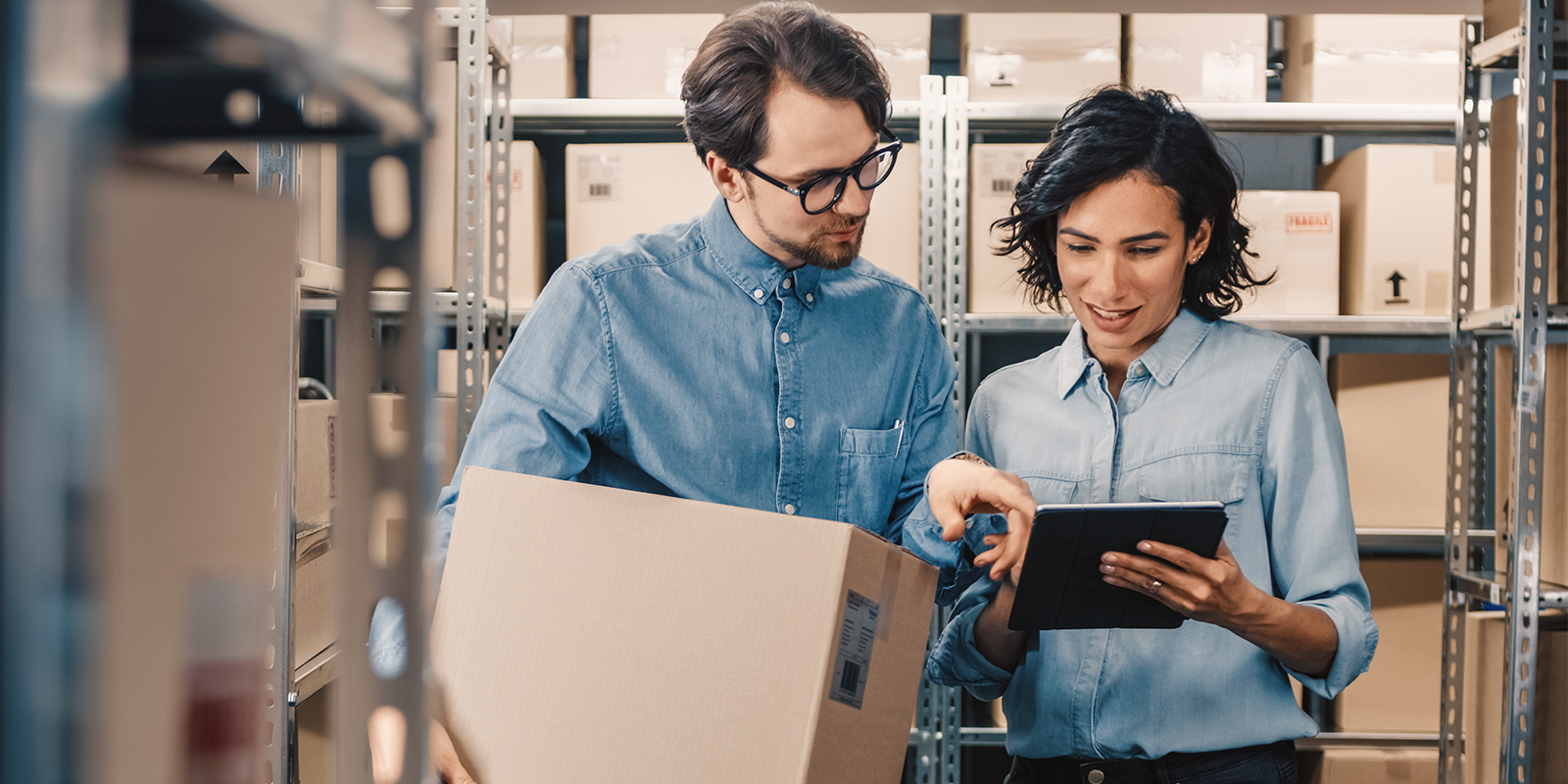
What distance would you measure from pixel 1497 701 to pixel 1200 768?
979 millimetres

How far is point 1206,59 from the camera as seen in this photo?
2.08m

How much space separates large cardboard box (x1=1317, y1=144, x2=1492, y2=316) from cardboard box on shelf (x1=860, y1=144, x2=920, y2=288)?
90 centimetres

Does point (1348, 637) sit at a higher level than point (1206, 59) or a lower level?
lower

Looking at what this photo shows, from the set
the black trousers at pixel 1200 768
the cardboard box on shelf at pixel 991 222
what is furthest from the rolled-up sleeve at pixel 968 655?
the cardboard box on shelf at pixel 991 222

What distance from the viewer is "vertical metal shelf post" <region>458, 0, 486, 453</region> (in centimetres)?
188

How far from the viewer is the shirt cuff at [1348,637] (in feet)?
3.70

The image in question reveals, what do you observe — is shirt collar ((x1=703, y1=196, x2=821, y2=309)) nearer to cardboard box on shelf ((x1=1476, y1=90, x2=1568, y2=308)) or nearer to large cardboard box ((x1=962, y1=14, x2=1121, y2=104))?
large cardboard box ((x1=962, y1=14, x2=1121, y2=104))

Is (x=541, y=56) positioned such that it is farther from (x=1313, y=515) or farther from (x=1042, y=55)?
(x=1313, y=515)

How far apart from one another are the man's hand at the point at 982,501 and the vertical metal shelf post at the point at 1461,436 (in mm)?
1176

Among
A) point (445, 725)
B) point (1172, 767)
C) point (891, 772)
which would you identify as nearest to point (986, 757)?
point (1172, 767)

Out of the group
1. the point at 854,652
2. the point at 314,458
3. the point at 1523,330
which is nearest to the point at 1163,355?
the point at 854,652

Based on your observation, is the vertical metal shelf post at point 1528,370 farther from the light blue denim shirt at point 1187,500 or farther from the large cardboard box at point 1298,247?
the light blue denim shirt at point 1187,500

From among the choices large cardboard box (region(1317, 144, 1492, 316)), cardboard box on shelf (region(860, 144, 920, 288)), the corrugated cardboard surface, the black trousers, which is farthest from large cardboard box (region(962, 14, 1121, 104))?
the corrugated cardboard surface

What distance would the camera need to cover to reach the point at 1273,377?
1.22 m
